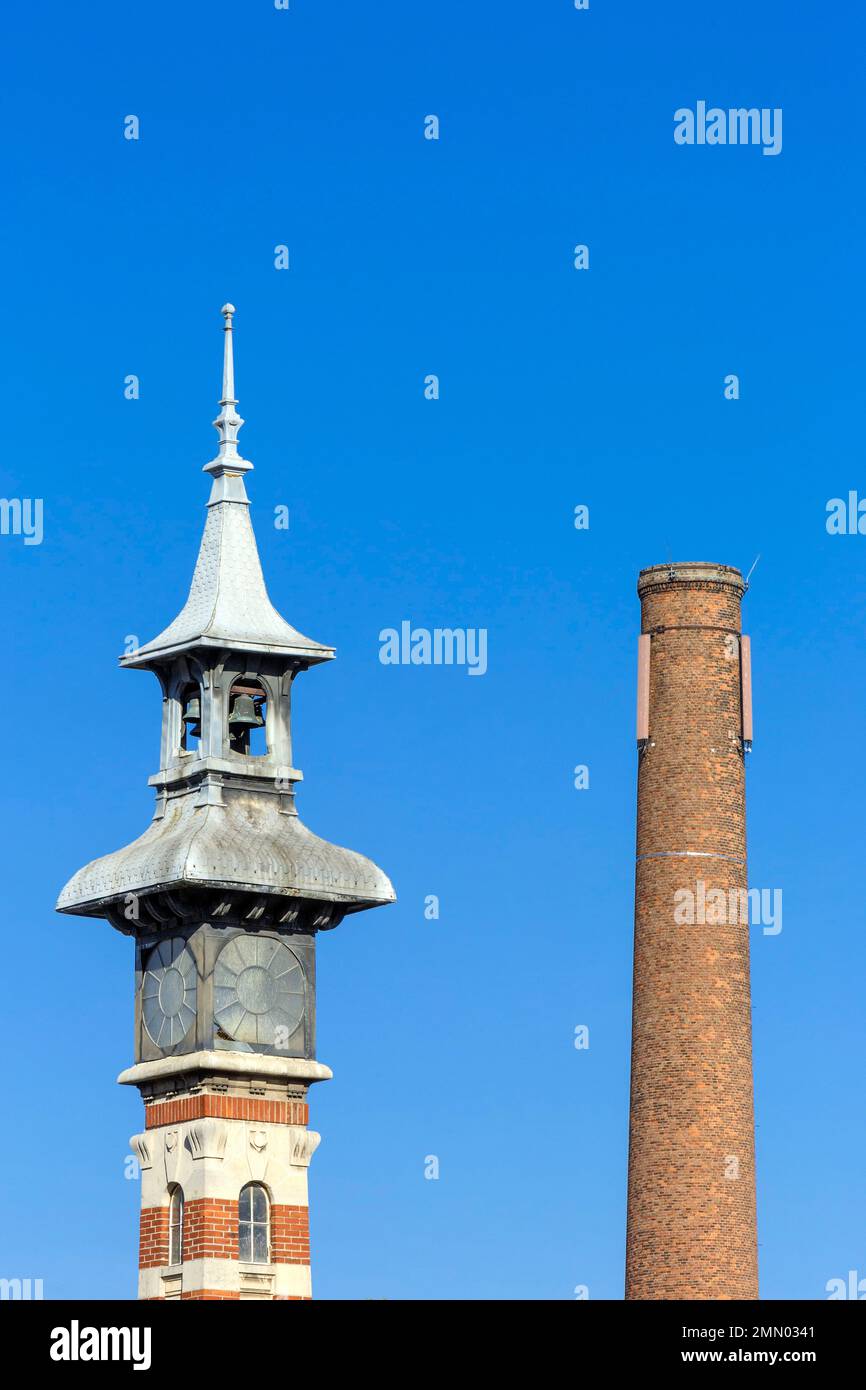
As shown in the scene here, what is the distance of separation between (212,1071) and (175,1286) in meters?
2.94

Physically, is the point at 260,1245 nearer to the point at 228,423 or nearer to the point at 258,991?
the point at 258,991

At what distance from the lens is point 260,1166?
4428 centimetres

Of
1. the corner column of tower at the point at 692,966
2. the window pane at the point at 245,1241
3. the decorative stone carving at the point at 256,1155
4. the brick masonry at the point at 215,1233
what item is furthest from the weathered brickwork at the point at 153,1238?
the corner column of tower at the point at 692,966

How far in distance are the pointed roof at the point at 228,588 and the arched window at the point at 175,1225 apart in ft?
25.2

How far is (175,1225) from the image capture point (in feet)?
146

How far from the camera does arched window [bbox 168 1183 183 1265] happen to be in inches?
1741

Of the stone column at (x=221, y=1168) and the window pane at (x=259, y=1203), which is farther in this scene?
the window pane at (x=259, y=1203)

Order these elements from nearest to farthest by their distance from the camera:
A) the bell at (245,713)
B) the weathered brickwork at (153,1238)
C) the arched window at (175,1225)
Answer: the arched window at (175,1225)
the weathered brickwork at (153,1238)
the bell at (245,713)

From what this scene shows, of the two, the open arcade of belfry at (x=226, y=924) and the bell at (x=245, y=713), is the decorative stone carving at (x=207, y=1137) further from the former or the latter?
the bell at (x=245, y=713)

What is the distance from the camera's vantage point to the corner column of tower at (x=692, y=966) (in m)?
76.2

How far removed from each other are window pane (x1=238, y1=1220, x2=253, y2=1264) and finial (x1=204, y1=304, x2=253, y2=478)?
37.2 ft
